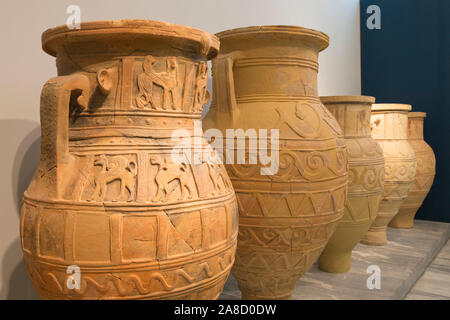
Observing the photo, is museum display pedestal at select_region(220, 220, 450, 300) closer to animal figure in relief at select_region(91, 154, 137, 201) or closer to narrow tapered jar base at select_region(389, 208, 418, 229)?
narrow tapered jar base at select_region(389, 208, 418, 229)

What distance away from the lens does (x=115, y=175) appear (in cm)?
97

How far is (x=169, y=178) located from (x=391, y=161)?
6.88 ft

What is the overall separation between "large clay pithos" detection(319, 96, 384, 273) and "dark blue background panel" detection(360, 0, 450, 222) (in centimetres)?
181

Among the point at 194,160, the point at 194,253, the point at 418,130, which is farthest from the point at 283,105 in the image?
the point at 418,130

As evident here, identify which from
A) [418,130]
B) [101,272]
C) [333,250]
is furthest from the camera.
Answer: [418,130]

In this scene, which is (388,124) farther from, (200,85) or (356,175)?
(200,85)

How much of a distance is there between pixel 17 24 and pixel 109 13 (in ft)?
1.29

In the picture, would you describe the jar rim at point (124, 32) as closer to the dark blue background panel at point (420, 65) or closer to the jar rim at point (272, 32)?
the jar rim at point (272, 32)

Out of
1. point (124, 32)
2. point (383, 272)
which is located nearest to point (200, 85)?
point (124, 32)

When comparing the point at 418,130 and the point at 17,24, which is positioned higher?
the point at 17,24

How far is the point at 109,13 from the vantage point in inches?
65.1

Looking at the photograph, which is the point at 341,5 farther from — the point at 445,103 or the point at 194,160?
the point at 194,160

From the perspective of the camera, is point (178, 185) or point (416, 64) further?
point (416, 64)

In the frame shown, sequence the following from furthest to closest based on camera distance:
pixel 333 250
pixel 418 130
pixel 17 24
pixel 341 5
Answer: pixel 341 5 < pixel 418 130 < pixel 333 250 < pixel 17 24
